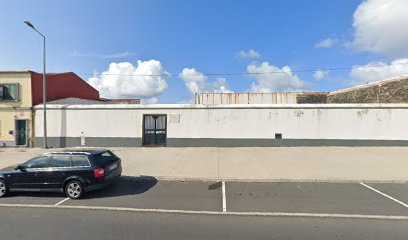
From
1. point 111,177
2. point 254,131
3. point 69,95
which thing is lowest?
point 111,177

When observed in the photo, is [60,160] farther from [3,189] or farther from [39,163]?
[3,189]

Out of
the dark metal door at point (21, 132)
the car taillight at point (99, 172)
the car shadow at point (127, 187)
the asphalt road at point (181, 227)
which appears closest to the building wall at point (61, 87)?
the dark metal door at point (21, 132)

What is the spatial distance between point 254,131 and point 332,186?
8021mm

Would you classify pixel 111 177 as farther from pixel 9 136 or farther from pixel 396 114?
pixel 396 114

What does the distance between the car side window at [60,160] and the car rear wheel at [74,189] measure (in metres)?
0.52

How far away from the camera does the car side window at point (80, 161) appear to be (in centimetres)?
678

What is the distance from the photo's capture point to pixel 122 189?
742 cm

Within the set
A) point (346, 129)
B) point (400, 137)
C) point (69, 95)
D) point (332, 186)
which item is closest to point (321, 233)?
point (332, 186)

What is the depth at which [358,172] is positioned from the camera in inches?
344

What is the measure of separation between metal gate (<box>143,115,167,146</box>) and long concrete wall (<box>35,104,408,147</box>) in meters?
0.37

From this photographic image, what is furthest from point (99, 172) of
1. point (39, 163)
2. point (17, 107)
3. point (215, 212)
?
point (17, 107)

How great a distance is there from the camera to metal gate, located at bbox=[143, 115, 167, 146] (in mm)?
15938

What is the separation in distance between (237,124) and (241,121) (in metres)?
0.30

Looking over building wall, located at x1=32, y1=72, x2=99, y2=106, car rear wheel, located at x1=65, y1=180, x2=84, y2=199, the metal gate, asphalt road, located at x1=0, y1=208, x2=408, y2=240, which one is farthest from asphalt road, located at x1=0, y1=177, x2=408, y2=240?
building wall, located at x1=32, y1=72, x2=99, y2=106
